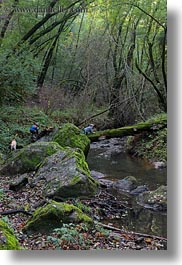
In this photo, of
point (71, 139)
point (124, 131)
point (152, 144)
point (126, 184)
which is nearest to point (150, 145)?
point (152, 144)

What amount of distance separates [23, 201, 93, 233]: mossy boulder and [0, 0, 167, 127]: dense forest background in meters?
5.10

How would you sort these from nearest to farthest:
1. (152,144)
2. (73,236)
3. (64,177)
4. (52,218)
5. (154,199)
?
1. (73,236)
2. (52,218)
3. (64,177)
4. (154,199)
5. (152,144)

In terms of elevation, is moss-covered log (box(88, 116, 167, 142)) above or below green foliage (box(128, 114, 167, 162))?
above

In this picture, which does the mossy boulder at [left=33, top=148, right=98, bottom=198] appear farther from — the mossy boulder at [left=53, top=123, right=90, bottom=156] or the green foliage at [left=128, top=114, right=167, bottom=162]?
the green foliage at [left=128, top=114, right=167, bottom=162]

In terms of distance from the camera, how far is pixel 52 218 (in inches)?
151

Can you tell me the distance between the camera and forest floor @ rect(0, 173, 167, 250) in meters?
3.26

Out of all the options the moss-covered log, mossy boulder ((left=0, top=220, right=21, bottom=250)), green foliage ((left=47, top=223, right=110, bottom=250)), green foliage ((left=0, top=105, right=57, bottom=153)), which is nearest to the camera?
mossy boulder ((left=0, top=220, right=21, bottom=250))

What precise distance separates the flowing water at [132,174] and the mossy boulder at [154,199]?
10 cm

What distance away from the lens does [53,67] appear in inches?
642

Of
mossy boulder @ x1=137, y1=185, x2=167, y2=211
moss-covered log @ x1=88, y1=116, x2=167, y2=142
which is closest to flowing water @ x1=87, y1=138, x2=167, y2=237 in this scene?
mossy boulder @ x1=137, y1=185, x2=167, y2=211

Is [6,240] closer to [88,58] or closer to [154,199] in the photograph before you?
[154,199]

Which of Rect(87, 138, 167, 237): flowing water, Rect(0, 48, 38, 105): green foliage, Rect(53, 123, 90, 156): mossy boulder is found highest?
Rect(0, 48, 38, 105): green foliage

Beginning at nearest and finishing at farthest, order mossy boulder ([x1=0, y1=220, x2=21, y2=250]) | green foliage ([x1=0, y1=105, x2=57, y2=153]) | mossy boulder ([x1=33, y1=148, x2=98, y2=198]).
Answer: mossy boulder ([x1=0, y1=220, x2=21, y2=250])
mossy boulder ([x1=33, y1=148, x2=98, y2=198])
green foliage ([x1=0, y1=105, x2=57, y2=153])

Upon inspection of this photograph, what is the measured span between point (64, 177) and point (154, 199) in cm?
136
